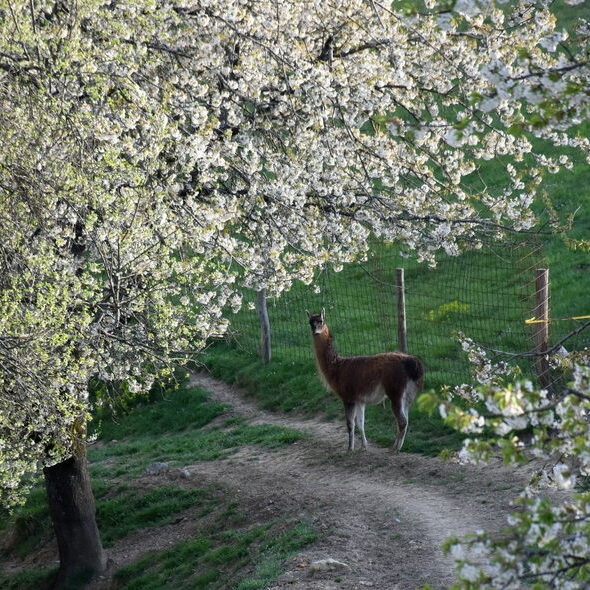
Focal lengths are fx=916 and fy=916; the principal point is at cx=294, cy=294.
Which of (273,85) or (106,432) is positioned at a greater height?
(273,85)

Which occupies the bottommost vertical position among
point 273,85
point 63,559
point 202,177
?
point 63,559

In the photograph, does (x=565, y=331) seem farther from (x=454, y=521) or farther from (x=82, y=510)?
(x=82, y=510)

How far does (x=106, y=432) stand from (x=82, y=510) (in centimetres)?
591

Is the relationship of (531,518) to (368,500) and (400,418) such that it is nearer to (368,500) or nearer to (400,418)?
(368,500)

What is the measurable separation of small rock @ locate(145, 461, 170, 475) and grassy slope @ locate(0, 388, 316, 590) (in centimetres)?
10

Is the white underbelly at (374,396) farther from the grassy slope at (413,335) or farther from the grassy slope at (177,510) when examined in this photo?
the grassy slope at (177,510)

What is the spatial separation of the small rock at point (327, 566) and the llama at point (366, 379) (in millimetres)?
3472

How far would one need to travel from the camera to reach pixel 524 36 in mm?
10172

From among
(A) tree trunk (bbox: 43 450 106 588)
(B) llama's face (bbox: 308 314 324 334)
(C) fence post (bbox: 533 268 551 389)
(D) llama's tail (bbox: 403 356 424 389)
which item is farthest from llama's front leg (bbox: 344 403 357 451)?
(A) tree trunk (bbox: 43 450 106 588)

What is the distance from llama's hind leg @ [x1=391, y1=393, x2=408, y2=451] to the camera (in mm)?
11516

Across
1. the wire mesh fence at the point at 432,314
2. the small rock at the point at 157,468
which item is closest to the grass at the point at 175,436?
the small rock at the point at 157,468

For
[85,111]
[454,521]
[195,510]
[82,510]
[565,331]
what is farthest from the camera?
[565,331]

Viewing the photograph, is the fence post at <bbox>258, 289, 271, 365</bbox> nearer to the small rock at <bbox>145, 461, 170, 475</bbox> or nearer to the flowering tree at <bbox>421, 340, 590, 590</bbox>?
the small rock at <bbox>145, 461, 170, 475</bbox>

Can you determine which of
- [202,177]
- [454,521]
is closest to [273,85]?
[202,177]
